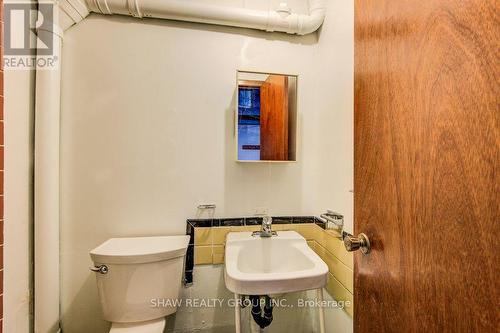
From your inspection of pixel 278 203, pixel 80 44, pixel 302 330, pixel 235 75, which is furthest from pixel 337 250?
pixel 80 44

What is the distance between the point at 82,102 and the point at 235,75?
0.86 metres

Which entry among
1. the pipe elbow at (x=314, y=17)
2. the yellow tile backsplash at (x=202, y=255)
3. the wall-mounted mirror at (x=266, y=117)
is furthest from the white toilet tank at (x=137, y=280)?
the pipe elbow at (x=314, y=17)

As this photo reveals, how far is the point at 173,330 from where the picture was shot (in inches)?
54.7

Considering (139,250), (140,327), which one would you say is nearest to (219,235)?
(139,250)

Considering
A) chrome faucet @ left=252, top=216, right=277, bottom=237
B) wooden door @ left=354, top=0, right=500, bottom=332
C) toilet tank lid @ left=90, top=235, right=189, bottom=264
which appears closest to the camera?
wooden door @ left=354, top=0, right=500, bottom=332

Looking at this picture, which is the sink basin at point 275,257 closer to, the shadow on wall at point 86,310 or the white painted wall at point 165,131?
the white painted wall at point 165,131

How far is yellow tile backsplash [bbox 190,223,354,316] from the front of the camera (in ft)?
3.96

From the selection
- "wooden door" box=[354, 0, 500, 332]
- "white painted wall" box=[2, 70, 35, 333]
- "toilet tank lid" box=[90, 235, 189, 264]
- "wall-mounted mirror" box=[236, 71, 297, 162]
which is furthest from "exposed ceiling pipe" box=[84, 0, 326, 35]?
"toilet tank lid" box=[90, 235, 189, 264]

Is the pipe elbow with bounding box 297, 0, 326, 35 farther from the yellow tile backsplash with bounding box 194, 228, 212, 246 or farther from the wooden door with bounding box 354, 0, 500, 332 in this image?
the yellow tile backsplash with bounding box 194, 228, 212, 246

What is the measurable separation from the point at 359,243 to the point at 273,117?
959mm

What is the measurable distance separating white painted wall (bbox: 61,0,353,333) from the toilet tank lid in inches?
3.2

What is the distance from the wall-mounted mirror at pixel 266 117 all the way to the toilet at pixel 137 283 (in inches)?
26.3

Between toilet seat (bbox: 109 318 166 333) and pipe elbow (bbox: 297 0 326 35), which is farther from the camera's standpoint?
pipe elbow (bbox: 297 0 326 35)

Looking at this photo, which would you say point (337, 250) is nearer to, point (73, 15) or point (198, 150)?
point (198, 150)
